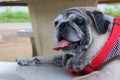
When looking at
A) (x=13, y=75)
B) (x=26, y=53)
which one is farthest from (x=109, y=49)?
(x=26, y=53)

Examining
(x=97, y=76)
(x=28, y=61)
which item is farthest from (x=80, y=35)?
(x=28, y=61)

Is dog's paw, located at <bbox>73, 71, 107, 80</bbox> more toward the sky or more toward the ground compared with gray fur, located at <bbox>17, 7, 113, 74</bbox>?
more toward the ground

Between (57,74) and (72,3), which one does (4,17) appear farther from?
(57,74)

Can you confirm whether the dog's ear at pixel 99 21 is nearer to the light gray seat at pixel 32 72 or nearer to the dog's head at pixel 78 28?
the dog's head at pixel 78 28

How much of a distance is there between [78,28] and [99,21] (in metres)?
0.07

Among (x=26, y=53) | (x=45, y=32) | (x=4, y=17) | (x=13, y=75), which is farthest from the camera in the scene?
(x=4, y=17)

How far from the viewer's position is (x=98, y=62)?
2.98 ft

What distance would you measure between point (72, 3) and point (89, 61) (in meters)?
0.71

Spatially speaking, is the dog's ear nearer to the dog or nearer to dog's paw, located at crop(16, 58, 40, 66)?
the dog

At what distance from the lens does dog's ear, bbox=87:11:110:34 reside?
0.93m

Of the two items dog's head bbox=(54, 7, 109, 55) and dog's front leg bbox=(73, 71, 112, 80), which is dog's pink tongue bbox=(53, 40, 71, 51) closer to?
dog's head bbox=(54, 7, 109, 55)

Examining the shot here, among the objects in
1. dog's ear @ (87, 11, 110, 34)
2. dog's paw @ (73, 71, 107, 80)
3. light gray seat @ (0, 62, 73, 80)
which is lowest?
light gray seat @ (0, 62, 73, 80)

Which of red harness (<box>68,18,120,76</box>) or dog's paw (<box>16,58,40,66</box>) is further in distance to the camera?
dog's paw (<box>16,58,40,66</box>)

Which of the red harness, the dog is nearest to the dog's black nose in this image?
the dog
